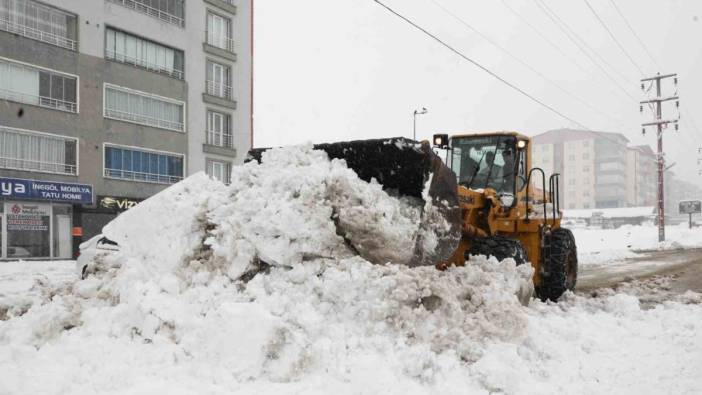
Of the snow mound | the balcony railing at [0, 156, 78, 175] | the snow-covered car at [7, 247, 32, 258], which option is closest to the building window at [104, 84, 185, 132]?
the balcony railing at [0, 156, 78, 175]

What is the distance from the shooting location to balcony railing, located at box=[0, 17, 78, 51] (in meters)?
21.9

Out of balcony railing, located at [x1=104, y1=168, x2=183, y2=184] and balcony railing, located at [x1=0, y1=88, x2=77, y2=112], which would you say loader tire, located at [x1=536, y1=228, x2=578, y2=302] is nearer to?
balcony railing, located at [x1=104, y1=168, x2=183, y2=184]

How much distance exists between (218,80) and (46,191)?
10850 mm

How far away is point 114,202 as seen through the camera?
81.5 feet

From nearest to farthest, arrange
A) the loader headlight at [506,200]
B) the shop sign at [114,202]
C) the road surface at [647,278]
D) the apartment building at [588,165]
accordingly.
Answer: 1. the loader headlight at [506,200]
2. the road surface at [647,278]
3. the shop sign at [114,202]
4. the apartment building at [588,165]

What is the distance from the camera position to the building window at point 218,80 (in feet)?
96.3

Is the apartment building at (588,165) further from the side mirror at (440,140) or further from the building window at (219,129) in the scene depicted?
the side mirror at (440,140)

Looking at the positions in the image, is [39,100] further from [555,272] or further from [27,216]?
[555,272]

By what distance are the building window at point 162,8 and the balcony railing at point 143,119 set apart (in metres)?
4.90

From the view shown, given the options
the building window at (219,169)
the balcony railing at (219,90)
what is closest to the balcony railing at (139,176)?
the building window at (219,169)

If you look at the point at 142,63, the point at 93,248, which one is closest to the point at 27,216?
the point at 142,63

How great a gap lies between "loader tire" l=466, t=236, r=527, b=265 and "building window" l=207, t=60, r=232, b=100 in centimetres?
2476

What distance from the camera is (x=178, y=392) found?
385cm

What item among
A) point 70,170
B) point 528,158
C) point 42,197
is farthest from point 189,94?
point 528,158
